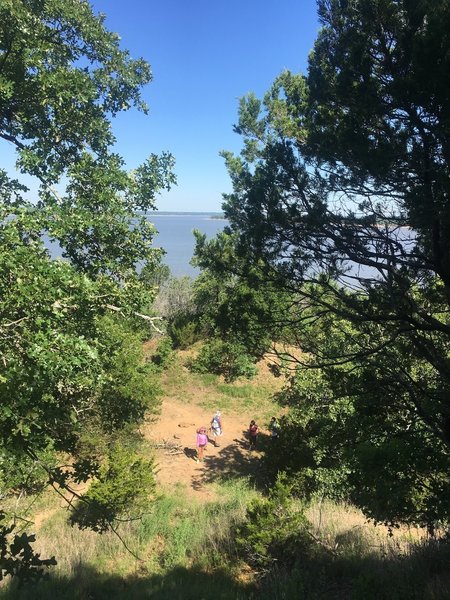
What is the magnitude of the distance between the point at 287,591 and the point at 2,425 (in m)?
5.34

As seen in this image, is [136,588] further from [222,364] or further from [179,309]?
[179,309]

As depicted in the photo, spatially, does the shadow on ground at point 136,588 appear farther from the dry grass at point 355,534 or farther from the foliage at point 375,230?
the foliage at point 375,230

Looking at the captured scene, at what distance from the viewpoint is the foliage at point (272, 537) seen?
26.0 ft

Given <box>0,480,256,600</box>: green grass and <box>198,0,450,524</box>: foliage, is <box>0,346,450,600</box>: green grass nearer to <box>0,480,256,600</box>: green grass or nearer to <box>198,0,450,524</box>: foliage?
<box>0,480,256,600</box>: green grass

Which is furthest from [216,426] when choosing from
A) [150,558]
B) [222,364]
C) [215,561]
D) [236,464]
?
[215,561]

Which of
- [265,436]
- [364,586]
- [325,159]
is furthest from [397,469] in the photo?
[265,436]

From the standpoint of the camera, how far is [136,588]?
24.4 ft

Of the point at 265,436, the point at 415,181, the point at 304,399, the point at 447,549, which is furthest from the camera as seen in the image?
the point at 265,436

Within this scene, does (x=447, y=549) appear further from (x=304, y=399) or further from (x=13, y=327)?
(x=13, y=327)

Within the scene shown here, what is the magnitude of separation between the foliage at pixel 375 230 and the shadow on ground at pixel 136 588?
334 cm

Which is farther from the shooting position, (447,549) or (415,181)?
(447,549)

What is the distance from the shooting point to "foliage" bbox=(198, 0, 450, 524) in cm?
457

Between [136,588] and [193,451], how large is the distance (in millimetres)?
9099

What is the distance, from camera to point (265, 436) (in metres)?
17.7
